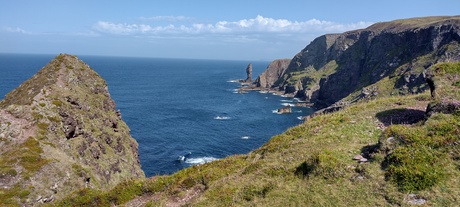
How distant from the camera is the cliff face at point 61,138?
116ft

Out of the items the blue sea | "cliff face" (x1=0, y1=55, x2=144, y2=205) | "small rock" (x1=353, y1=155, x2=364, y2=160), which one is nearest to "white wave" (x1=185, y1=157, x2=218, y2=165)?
the blue sea

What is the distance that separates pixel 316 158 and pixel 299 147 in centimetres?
441

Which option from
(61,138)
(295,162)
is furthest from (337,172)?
(61,138)

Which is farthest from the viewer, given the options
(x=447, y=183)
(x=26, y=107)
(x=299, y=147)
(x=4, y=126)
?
(x=26, y=107)

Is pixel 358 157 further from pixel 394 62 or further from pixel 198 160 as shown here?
pixel 394 62

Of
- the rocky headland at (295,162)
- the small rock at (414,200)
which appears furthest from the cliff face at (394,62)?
the small rock at (414,200)

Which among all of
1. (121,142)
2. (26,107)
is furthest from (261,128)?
(26,107)

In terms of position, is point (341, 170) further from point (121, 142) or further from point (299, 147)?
point (121, 142)

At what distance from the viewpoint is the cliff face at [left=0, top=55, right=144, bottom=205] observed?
1389 inches

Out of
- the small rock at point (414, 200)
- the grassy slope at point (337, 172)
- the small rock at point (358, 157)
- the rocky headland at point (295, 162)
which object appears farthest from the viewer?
the small rock at point (358, 157)

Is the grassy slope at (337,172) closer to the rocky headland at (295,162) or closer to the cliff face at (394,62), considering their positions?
the rocky headland at (295,162)

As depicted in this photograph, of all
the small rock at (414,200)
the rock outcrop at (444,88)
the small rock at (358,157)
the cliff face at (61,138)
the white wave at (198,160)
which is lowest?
the white wave at (198,160)

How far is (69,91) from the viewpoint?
57344 millimetres

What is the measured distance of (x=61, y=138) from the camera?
1823 inches
